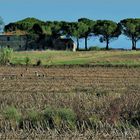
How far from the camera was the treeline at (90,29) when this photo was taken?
13050 cm

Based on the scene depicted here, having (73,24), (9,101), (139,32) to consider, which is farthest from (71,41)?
(9,101)

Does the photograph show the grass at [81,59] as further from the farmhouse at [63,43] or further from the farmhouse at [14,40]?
the farmhouse at [14,40]

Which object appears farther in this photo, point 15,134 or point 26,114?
point 26,114

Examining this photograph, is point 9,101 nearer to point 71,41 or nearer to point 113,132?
point 113,132

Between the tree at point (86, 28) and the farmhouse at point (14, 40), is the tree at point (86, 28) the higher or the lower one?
the higher one

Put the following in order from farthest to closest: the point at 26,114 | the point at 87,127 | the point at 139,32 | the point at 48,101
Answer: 1. the point at 139,32
2. the point at 48,101
3. the point at 26,114
4. the point at 87,127

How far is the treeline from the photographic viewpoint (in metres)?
130

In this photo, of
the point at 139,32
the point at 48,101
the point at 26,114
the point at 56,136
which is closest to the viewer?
the point at 56,136

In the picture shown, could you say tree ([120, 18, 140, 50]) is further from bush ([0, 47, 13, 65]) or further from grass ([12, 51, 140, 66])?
bush ([0, 47, 13, 65])

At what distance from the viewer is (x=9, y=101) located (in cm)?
1609

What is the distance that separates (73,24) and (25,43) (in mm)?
13107

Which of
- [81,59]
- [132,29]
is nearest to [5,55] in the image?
[81,59]

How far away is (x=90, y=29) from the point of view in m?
138

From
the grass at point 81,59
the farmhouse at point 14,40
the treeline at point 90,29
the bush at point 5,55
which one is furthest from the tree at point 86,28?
the bush at point 5,55
